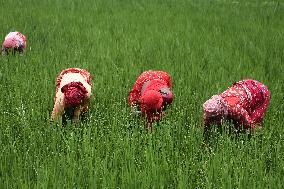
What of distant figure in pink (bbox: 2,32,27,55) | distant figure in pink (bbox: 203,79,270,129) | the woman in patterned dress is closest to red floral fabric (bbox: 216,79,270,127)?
distant figure in pink (bbox: 203,79,270,129)

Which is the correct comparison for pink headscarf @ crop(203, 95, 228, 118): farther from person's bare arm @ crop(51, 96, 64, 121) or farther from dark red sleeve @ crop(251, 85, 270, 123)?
person's bare arm @ crop(51, 96, 64, 121)

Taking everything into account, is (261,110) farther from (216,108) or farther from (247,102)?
(216,108)

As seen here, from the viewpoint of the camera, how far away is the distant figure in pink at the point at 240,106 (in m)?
2.49

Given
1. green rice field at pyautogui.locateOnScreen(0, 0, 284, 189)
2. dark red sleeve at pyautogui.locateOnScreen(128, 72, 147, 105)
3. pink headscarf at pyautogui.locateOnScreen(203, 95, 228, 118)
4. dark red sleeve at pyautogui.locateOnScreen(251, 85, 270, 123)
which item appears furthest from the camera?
dark red sleeve at pyautogui.locateOnScreen(128, 72, 147, 105)

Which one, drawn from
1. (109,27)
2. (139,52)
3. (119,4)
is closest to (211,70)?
(139,52)

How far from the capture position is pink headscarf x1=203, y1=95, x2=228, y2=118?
247 cm

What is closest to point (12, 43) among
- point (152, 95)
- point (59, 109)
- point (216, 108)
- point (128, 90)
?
point (128, 90)

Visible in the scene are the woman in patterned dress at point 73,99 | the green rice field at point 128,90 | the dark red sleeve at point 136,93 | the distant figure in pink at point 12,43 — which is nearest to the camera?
the green rice field at point 128,90

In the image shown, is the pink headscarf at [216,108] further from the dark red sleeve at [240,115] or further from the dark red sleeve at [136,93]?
the dark red sleeve at [136,93]

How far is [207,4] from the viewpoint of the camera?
8703mm

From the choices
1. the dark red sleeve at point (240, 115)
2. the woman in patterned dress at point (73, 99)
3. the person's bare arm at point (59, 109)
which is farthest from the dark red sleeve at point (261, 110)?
the person's bare arm at point (59, 109)

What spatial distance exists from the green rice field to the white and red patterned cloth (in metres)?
0.08

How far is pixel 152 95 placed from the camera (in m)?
2.54

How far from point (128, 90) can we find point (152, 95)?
2.72ft
